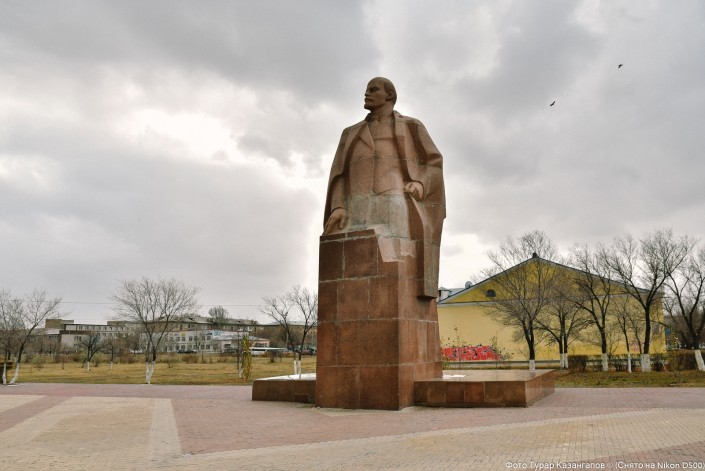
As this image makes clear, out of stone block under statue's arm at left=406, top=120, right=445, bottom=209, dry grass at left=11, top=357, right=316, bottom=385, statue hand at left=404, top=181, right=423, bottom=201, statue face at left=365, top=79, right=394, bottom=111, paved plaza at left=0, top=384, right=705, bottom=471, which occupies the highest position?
statue face at left=365, top=79, right=394, bottom=111

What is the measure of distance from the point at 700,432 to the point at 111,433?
26.1 feet

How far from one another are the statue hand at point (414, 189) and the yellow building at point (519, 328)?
19666 millimetres

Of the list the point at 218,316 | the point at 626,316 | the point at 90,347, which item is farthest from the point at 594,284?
the point at 218,316

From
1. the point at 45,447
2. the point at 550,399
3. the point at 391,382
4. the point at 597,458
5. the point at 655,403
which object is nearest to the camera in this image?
the point at 597,458

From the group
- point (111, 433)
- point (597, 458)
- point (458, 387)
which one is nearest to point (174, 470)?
point (111, 433)

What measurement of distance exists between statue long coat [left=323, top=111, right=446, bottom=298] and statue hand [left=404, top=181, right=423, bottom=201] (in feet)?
0.36

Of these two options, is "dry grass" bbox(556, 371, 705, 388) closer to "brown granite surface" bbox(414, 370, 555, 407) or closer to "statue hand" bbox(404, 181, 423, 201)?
"brown granite surface" bbox(414, 370, 555, 407)

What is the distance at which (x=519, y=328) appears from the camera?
35812mm

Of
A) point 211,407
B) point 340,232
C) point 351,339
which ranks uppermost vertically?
point 340,232

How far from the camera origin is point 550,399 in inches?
464

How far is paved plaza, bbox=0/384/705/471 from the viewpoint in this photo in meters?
→ 5.50

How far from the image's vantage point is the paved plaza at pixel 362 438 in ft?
18.1

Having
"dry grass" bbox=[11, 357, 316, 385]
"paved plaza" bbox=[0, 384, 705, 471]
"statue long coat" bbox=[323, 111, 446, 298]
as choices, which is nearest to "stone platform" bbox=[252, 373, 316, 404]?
"paved plaza" bbox=[0, 384, 705, 471]

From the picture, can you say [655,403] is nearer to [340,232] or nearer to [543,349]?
[340,232]
